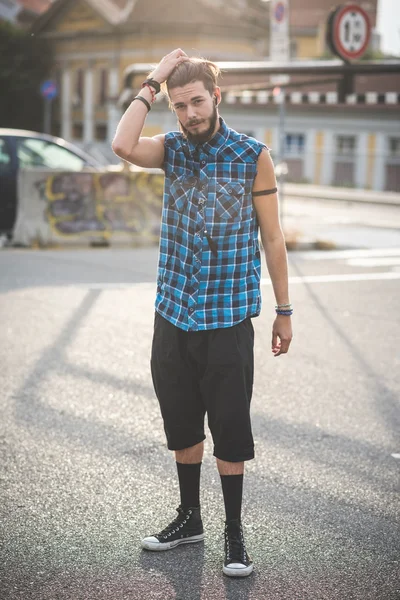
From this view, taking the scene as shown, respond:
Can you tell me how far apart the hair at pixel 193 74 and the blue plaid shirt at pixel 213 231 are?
0.19m

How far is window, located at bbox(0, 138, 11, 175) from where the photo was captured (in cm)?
1306

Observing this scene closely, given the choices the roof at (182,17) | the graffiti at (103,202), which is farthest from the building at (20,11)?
the graffiti at (103,202)

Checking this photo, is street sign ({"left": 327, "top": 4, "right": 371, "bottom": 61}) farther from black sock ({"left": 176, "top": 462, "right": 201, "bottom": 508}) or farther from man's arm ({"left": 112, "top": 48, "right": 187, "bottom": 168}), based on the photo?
black sock ({"left": 176, "top": 462, "right": 201, "bottom": 508})

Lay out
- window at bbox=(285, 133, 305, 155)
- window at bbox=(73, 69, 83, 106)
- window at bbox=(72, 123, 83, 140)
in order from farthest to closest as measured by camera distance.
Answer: window at bbox=(72, 123, 83, 140)
window at bbox=(73, 69, 83, 106)
window at bbox=(285, 133, 305, 155)

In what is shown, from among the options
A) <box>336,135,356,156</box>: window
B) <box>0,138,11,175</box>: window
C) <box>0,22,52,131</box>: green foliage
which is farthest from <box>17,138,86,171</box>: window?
<box>0,22,52,131</box>: green foliage

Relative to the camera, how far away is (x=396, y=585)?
3305mm

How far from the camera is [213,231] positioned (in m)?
3.38

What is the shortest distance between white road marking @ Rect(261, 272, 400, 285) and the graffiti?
313 cm

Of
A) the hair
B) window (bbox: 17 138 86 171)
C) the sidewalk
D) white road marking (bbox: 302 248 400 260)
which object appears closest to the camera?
the hair

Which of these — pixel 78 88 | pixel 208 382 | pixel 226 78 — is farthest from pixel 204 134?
pixel 78 88

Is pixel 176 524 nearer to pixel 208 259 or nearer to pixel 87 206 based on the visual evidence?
pixel 208 259

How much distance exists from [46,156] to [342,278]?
207 inches

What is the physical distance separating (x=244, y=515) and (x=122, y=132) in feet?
5.70

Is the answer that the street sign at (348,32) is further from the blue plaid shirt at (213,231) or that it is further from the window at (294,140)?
the window at (294,140)
